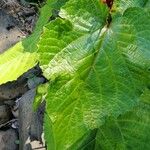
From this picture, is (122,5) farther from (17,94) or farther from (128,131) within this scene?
(17,94)

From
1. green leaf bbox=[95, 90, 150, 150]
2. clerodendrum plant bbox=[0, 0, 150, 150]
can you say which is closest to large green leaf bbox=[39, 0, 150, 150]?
clerodendrum plant bbox=[0, 0, 150, 150]

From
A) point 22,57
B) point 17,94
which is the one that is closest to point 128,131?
point 22,57

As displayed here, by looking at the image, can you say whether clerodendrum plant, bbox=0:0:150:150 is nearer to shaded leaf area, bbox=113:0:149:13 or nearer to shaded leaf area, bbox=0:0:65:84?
shaded leaf area, bbox=113:0:149:13

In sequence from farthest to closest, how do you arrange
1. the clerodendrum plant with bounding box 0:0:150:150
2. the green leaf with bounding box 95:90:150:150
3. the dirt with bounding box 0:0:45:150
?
the dirt with bounding box 0:0:45:150 < the green leaf with bounding box 95:90:150:150 < the clerodendrum plant with bounding box 0:0:150:150

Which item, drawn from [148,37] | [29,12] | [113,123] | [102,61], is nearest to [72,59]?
[102,61]

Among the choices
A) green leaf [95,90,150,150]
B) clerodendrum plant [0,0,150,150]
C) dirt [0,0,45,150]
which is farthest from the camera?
dirt [0,0,45,150]

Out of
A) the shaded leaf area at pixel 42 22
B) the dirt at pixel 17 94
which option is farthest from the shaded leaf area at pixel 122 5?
the dirt at pixel 17 94
